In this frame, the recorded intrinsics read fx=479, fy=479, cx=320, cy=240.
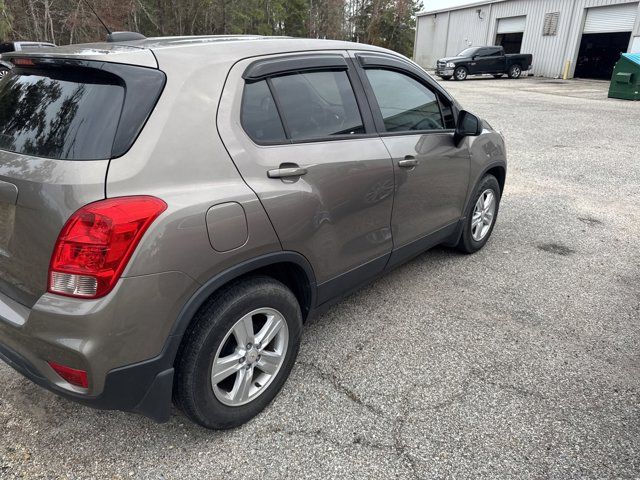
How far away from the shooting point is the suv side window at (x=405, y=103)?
9.81ft

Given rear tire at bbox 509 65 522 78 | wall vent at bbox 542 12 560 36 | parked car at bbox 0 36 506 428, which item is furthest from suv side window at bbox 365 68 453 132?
wall vent at bbox 542 12 560 36

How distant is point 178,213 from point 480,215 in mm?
3177

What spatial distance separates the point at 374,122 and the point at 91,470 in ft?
7.55

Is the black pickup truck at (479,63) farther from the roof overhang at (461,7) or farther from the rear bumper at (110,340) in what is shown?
the rear bumper at (110,340)

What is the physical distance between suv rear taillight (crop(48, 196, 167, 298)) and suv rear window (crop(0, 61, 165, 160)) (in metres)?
0.22

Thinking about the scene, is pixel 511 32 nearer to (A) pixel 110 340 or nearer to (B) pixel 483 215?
(B) pixel 483 215

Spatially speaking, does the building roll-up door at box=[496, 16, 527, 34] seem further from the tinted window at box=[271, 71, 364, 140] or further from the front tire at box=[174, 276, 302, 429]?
the front tire at box=[174, 276, 302, 429]

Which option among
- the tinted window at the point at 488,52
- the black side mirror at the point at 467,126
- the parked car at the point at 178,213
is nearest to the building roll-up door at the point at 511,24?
the tinted window at the point at 488,52

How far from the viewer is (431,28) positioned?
123ft

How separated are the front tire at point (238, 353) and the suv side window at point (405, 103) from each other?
138 cm

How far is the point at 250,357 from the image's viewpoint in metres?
2.27

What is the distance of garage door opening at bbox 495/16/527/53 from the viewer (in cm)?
2846

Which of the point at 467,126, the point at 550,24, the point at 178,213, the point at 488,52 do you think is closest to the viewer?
the point at 178,213

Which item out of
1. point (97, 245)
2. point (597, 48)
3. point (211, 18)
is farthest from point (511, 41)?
point (97, 245)
